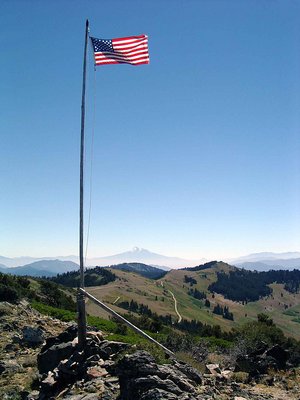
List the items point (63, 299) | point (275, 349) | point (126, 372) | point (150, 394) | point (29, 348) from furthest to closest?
point (63, 299) → point (29, 348) → point (275, 349) → point (126, 372) → point (150, 394)

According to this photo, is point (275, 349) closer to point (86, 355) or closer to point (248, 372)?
point (248, 372)

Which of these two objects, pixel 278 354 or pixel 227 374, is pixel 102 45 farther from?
pixel 278 354

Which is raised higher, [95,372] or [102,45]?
[102,45]

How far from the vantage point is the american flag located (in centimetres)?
1741

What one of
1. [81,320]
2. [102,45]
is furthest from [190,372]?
[102,45]

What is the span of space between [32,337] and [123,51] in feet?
60.6

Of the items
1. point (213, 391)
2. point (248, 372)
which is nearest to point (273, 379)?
point (248, 372)

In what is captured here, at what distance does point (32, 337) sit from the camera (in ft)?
76.7

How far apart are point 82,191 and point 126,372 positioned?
7907 mm

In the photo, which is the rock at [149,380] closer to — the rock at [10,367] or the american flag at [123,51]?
the rock at [10,367]

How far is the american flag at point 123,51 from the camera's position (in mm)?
17406

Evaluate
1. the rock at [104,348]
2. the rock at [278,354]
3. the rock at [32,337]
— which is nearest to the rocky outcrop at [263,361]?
the rock at [278,354]

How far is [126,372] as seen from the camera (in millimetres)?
13008

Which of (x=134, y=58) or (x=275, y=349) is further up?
(x=134, y=58)
